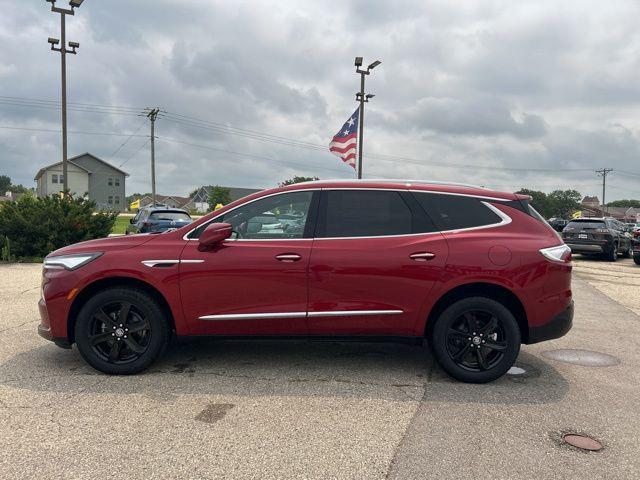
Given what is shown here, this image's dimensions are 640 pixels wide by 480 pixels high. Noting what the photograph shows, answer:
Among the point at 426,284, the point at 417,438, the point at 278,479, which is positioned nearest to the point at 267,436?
the point at 278,479

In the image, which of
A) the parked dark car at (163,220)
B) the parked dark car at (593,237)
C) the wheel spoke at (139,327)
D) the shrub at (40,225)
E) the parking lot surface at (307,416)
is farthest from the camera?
the parked dark car at (593,237)

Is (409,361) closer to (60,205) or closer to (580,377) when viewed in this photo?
(580,377)

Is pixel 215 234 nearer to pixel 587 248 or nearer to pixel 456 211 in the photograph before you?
pixel 456 211

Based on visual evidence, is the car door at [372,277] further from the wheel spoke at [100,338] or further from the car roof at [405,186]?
the wheel spoke at [100,338]

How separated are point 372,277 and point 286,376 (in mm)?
1183

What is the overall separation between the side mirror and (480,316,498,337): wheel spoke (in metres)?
2.34

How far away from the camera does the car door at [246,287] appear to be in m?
4.29

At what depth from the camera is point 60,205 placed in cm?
1322

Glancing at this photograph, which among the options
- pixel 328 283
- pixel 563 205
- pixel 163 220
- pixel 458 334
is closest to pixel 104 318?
pixel 328 283

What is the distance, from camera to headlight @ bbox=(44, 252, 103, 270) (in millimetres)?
4375

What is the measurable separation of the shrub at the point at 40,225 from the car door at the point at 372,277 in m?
10.7

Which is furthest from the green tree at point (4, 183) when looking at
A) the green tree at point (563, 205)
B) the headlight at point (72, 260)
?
the headlight at point (72, 260)

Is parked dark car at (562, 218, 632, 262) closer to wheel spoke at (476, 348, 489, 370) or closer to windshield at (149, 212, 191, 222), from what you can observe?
windshield at (149, 212, 191, 222)

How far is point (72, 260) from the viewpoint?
441cm
